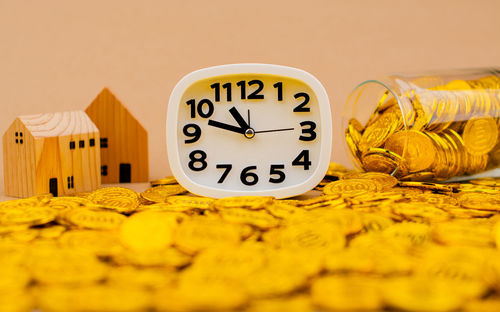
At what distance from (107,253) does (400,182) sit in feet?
2.64

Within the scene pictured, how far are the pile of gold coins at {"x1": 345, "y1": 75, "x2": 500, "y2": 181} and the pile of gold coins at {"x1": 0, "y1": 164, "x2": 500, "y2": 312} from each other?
13 centimetres

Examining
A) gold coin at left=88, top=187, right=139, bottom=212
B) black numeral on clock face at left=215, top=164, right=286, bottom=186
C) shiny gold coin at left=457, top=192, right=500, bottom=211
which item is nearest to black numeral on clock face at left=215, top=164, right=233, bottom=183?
black numeral on clock face at left=215, top=164, right=286, bottom=186

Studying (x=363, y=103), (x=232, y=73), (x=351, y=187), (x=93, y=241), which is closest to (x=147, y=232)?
(x=93, y=241)

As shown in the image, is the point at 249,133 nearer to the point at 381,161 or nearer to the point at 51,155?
the point at 381,161

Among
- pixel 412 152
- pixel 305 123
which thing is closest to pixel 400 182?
pixel 412 152

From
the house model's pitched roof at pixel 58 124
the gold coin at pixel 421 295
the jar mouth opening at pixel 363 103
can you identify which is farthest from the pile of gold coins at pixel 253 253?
the jar mouth opening at pixel 363 103

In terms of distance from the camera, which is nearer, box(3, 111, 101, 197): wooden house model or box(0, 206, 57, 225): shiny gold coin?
box(0, 206, 57, 225): shiny gold coin

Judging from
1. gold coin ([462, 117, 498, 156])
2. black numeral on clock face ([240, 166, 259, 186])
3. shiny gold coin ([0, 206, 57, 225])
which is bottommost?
shiny gold coin ([0, 206, 57, 225])

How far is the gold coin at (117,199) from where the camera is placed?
4.05 feet

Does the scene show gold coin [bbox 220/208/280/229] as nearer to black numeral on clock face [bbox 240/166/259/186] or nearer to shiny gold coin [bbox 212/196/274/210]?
shiny gold coin [bbox 212/196/274/210]

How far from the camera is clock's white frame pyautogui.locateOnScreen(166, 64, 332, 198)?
4.18 ft

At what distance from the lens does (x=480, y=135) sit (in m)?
1.43

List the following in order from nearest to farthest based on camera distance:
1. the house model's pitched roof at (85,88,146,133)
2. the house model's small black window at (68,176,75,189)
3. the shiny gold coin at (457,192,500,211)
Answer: the shiny gold coin at (457,192,500,211) → the house model's small black window at (68,176,75,189) → the house model's pitched roof at (85,88,146,133)

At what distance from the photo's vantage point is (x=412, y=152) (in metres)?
1.42
